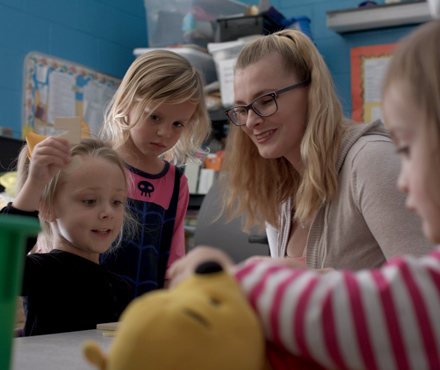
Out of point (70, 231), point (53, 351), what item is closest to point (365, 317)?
point (53, 351)

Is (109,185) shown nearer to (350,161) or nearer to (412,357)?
(350,161)

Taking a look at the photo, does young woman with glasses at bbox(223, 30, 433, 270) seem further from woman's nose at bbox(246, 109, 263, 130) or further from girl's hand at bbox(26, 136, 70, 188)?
girl's hand at bbox(26, 136, 70, 188)

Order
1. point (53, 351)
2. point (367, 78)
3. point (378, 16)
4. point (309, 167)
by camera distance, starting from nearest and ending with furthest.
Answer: point (53, 351) < point (309, 167) < point (378, 16) < point (367, 78)

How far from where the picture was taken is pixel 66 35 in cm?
262

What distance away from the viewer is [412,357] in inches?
13.6

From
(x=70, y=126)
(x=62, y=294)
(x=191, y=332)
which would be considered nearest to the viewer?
(x=191, y=332)

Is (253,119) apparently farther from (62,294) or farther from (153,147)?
(62,294)

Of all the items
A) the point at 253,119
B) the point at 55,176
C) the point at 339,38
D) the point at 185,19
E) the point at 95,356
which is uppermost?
the point at 185,19

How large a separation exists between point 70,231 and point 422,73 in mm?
813

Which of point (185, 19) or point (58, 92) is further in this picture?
point (185, 19)

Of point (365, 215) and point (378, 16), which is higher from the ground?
point (378, 16)

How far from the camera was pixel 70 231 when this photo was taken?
106 centimetres

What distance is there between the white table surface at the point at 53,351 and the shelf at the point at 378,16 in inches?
88.7

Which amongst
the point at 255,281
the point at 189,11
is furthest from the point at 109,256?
the point at 189,11
